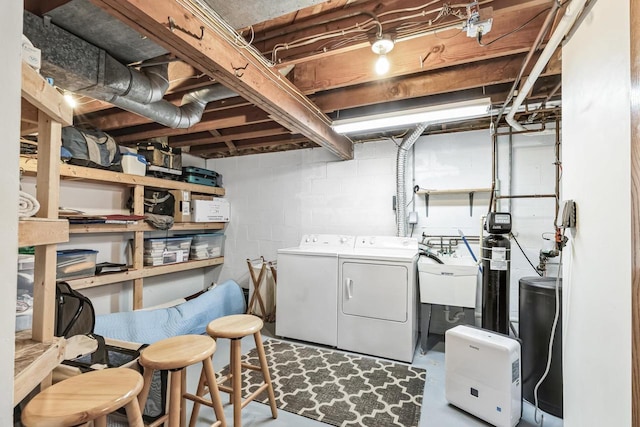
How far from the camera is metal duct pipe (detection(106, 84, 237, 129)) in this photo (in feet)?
7.16

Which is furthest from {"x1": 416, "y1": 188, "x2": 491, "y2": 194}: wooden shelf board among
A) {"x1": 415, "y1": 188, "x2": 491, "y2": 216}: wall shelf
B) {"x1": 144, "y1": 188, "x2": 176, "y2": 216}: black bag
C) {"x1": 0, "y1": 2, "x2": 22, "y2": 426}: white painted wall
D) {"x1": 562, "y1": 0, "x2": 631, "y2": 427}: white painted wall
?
{"x1": 0, "y1": 2, "x2": 22, "y2": 426}: white painted wall

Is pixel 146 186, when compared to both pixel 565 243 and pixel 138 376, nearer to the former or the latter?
pixel 138 376

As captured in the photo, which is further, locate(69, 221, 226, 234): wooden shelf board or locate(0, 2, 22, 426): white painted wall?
locate(69, 221, 226, 234): wooden shelf board

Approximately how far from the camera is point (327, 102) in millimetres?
2613

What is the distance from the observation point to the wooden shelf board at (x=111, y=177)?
251cm

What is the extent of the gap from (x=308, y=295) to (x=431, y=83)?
7.48 ft

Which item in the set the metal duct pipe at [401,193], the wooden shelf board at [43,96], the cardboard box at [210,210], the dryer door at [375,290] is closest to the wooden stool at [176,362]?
the wooden shelf board at [43,96]

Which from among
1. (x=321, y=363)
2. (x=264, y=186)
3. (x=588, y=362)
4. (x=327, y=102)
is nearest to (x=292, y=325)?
(x=321, y=363)

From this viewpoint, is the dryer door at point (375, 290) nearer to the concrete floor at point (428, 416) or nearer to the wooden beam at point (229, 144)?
the concrete floor at point (428, 416)

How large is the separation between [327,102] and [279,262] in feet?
5.76

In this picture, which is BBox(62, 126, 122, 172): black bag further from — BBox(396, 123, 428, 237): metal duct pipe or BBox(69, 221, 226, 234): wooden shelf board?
BBox(396, 123, 428, 237): metal duct pipe

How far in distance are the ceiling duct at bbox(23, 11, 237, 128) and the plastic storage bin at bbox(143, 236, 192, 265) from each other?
1783mm

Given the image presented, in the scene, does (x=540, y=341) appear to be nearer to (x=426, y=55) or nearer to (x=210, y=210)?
(x=426, y=55)

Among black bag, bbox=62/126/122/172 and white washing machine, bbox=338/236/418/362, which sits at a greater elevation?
black bag, bbox=62/126/122/172
